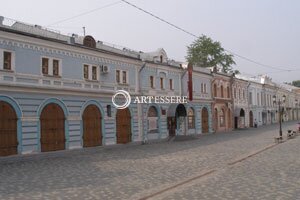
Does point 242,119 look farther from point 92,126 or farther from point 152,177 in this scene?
point 152,177

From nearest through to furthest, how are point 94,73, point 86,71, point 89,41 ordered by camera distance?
1. point 86,71
2. point 89,41
3. point 94,73

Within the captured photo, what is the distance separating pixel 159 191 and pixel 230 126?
38.4 meters

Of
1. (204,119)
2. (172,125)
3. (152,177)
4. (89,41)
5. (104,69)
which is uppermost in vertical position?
(89,41)

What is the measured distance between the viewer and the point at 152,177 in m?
13.7

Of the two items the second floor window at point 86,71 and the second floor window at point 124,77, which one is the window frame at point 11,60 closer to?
the second floor window at point 86,71

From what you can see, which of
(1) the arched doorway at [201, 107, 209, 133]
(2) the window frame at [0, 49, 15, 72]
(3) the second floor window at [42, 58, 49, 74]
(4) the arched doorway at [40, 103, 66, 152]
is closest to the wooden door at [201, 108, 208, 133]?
(1) the arched doorway at [201, 107, 209, 133]

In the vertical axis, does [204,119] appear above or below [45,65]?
below

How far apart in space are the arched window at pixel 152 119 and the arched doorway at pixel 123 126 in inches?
117

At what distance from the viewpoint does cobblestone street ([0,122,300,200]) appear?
1070 centimetres

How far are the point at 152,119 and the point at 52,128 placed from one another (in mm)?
11225

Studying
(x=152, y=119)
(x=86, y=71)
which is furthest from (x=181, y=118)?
(x=86, y=71)

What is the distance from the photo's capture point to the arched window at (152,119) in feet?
104

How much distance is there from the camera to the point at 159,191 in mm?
11086

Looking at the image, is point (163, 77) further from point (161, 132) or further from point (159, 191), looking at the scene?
point (159, 191)
